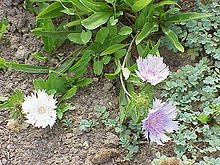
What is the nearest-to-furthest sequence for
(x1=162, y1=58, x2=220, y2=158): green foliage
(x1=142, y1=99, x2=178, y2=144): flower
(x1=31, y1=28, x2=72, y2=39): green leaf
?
(x1=142, y1=99, x2=178, y2=144): flower, (x1=162, y1=58, x2=220, y2=158): green foliage, (x1=31, y1=28, x2=72, y2=39): green leaf

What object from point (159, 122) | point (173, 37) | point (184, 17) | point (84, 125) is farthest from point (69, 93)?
point (184, 17)

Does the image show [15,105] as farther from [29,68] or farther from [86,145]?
[86,145]

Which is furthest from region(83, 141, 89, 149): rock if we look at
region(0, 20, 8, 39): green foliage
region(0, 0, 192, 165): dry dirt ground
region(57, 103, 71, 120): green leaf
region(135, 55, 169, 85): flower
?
region(0, 20, 8, 39): green foliage

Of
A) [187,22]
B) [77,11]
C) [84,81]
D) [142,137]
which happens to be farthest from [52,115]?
[187,22]

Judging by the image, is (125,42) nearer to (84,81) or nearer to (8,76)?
(84,81)

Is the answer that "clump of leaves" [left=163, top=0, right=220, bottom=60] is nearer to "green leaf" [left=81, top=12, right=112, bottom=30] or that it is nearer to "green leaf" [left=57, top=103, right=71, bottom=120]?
"green leaf" [left=81, top=12, right=112, bottom=30]
